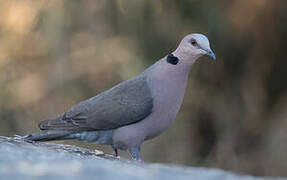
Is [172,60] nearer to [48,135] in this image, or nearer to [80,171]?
[48,135]

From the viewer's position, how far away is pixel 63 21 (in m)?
11.7

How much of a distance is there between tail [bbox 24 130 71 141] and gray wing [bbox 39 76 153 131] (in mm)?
48

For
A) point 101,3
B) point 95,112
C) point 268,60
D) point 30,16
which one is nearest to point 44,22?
point 30,16

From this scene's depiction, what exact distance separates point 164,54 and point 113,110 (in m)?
5.17

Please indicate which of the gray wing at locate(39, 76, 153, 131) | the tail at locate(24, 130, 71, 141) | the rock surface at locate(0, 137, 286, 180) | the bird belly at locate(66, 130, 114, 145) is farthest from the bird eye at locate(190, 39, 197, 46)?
the rock surface at locate(0, 137, 286, 180)

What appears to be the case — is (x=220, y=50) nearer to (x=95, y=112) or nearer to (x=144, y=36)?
(x=144, y=36)

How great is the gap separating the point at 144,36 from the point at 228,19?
1607 millimetres

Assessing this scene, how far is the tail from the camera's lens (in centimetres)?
568

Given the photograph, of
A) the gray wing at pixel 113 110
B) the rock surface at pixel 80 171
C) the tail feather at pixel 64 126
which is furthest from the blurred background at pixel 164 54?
the rock surface at pixel 80 171

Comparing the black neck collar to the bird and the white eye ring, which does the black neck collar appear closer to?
the bird

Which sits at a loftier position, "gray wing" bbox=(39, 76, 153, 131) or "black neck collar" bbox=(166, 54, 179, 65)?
"black neck collar" bbox=(166, 54, 179, 65)

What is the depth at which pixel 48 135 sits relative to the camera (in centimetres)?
575

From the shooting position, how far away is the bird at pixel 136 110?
5.64 metres

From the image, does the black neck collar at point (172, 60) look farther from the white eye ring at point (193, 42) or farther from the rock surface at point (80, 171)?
the rock surface at point (80, 171)
